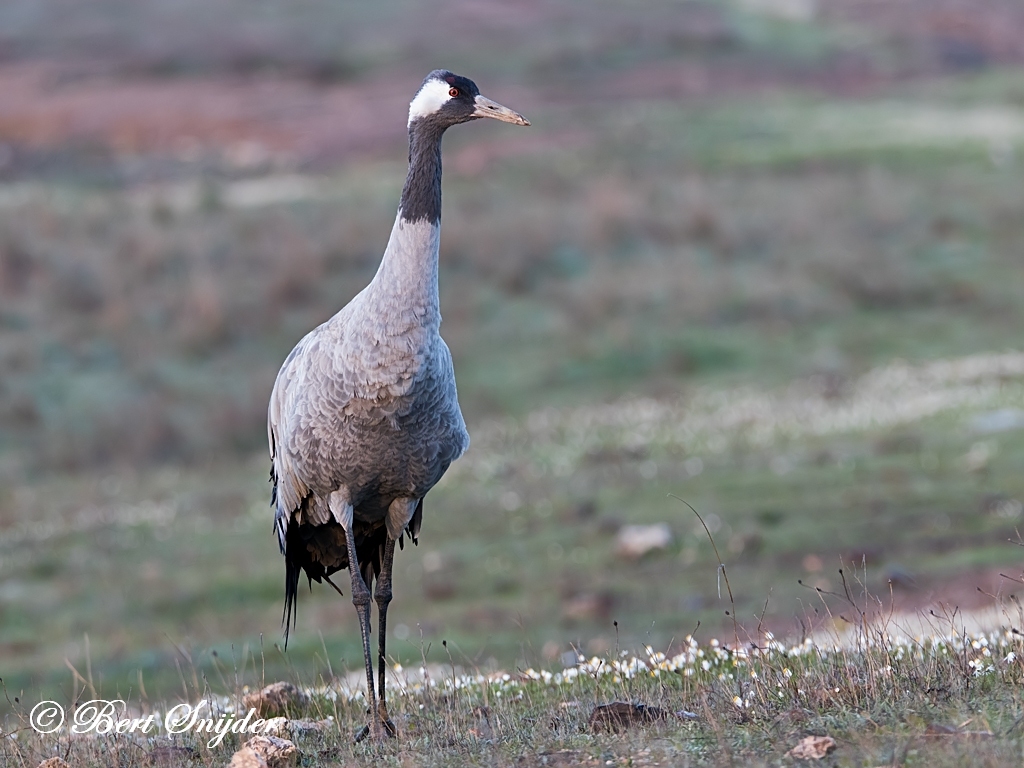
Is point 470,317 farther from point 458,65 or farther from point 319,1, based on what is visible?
point 319,1

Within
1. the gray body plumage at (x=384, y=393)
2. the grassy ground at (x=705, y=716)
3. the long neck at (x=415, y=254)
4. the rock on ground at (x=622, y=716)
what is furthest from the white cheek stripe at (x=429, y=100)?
the rock on ground at (x=622, y=716)

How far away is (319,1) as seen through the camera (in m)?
48.9

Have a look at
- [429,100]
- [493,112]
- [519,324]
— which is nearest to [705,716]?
[493,112]

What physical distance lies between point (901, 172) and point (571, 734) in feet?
111

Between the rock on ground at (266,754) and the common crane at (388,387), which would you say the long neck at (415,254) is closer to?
the common crane at (388,387)

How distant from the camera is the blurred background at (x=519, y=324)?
46.2ft

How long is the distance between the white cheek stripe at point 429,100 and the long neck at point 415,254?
0.15 meters

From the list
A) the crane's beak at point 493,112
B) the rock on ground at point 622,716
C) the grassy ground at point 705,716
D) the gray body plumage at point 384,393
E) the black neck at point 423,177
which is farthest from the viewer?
the crane's beak at point 493,112

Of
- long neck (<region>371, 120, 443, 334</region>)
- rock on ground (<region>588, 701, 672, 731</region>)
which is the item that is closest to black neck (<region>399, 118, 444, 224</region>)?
long neck (<region>371, 120, 443, 334</region>)

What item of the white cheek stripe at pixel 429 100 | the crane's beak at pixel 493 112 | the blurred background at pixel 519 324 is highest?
the white cheek stripe at pixel 429 100

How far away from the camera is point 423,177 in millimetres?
7090

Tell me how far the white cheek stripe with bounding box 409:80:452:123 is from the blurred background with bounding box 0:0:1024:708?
277cm

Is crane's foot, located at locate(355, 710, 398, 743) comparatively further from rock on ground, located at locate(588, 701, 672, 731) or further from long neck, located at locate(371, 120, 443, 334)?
long neck, located at locate(371, 120, 443, 334)

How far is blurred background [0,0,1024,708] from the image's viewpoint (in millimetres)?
14078
